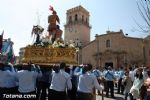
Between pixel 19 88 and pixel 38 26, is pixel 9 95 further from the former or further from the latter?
pixel 38 26

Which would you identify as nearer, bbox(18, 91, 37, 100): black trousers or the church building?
bbox(18, 91, 37, 100): black trousers

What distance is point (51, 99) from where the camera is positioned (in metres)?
10.3

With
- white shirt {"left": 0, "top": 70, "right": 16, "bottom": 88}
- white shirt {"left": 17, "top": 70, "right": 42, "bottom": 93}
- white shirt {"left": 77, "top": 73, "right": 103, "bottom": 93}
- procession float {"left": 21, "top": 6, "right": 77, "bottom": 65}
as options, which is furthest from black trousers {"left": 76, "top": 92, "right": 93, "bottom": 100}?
procession float {"left": 21, "top": 6, "right": 77, "bottom": 65}

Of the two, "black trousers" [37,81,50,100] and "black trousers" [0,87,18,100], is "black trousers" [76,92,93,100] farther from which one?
"black trousers" [37,81,50,100]

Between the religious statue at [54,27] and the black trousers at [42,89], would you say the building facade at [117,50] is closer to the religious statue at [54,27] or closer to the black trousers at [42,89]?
the religious statue at [54,27]

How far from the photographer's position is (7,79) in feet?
33.4

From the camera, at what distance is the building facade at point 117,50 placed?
5319 centimetres

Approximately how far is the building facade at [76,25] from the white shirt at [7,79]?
5309 cm

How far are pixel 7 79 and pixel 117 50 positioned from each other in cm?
4598

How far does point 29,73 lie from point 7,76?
74 cm

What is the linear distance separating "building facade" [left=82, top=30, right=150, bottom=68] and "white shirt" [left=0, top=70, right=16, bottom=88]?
142 ft

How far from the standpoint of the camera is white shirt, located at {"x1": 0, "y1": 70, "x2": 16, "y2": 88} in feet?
33.2

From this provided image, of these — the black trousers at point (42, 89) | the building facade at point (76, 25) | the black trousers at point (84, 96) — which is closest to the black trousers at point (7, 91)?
the black trousers at point (84, 96)

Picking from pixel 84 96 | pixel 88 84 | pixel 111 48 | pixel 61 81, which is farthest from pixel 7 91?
pixel 111 48
